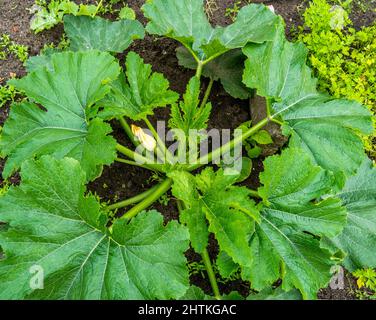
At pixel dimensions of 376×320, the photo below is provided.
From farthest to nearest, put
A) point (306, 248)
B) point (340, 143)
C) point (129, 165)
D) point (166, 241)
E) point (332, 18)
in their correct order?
point (332, 18), point (129, 165), point (340, 143), point (306, 248), point (166, 241)

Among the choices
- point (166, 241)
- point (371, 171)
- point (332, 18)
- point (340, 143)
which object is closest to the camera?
point (166, 241)

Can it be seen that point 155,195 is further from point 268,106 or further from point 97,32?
point 97,32

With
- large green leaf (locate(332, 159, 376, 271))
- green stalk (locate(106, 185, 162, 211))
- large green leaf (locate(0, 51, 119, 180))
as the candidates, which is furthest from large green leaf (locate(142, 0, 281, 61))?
large green leaf (locate(332, 159, 376, 271))

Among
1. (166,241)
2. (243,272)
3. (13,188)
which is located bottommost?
(243,272)

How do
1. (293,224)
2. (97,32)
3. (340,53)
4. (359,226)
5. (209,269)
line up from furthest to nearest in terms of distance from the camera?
(340,53) → (97,32) → (209,269) → (359,226) → (293,224)

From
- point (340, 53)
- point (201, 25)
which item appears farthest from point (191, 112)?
point (340, 53)
